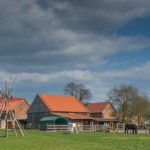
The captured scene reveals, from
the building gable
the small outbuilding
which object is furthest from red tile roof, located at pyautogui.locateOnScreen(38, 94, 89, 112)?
the small outbuilding

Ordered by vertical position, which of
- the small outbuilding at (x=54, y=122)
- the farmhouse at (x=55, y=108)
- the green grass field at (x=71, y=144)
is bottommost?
the green grass field at (x=71, y=144)

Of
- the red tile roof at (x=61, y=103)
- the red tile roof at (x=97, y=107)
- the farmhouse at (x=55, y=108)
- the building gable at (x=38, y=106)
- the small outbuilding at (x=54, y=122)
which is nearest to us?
the small outbuilding at (x=54, y=122)

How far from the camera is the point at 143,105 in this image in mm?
89688

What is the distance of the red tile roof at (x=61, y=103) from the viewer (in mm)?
78688

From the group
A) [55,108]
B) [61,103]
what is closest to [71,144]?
[55,108]

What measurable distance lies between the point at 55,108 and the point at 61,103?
4027 mm

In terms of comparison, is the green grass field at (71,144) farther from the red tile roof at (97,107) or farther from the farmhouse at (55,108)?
the red tile roof at (97,107)

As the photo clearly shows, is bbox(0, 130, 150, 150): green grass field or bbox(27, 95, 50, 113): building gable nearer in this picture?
bbox(0, 130, 150, 150): green grass field

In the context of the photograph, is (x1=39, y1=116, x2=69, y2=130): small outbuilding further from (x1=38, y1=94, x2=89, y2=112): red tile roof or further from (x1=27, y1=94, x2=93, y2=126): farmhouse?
(x1=38, y1=94, x2=89, y2=112): red tile roof

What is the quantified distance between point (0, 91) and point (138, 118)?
61.6 m

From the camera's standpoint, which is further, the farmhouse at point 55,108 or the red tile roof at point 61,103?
the red tile roof at point 61,103

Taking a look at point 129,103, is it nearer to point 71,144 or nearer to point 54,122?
point 54,122

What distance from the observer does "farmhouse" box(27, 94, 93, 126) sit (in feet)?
252

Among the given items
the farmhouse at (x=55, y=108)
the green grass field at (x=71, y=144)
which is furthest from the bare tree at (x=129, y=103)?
the green grass field at (x=71, y=144)
